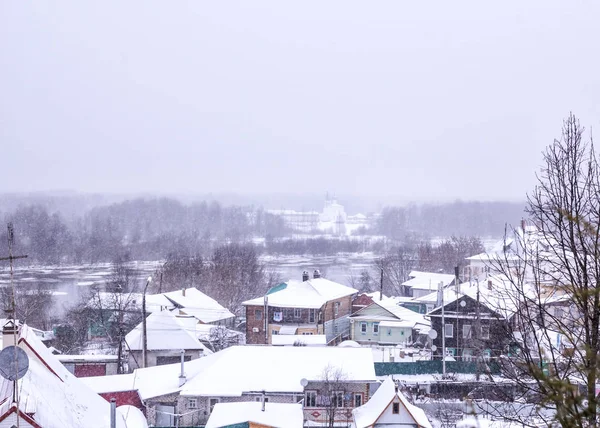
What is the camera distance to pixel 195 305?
30281 millimetres

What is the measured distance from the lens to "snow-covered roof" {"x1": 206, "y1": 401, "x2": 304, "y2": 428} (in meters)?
11.5

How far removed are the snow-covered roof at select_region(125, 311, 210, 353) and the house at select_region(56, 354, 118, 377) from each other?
Result: 0.92 meters

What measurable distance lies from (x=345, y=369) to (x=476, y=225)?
97.4 meters

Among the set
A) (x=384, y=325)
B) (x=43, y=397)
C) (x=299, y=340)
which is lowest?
(x=384, y=325)

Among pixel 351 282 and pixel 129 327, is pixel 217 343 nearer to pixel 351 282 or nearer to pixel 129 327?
pixel 129 327

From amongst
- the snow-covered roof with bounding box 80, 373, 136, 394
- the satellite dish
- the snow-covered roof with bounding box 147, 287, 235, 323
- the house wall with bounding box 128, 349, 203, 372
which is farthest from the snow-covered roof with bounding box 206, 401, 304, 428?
the snow-covered roof with bounding box 147, 287, 235, 323

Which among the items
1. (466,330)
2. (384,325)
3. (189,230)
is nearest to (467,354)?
(466,330)

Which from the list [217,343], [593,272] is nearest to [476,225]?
[217,343]

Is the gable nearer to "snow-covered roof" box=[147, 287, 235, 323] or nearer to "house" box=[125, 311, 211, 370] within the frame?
"snow-covered roof" box=[147, 287, 235, 323]

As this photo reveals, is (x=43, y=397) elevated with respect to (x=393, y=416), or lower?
elevated

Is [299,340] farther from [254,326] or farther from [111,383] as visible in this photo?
[111,383]

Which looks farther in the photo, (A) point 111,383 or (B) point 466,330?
(B) point 466,330

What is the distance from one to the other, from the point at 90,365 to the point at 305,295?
9.97m

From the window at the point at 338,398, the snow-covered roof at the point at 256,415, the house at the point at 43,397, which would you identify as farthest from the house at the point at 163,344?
the house at the point at 43,397
